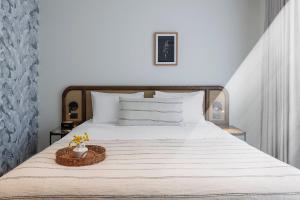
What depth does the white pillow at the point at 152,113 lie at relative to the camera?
310cm

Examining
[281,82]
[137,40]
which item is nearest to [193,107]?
[281,82]

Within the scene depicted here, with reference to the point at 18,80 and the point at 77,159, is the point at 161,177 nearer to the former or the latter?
the point at 77,159

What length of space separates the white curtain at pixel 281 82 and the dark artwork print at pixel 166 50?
110 centimetres

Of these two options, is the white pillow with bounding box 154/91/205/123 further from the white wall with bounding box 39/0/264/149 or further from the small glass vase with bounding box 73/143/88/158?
the small glass vase with bounding box 73/143/88/158

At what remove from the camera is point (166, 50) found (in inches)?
146

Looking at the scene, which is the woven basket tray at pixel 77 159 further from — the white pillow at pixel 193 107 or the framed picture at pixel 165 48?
the framed picture at pixel 165 48

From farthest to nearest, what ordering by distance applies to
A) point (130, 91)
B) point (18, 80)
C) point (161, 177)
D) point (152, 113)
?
point (130, 91) < point (18, 80) < point (152, 113) < point (161, 177)

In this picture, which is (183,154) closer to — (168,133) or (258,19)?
(168,133)

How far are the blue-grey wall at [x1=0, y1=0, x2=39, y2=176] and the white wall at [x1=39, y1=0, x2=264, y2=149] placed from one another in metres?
0.19

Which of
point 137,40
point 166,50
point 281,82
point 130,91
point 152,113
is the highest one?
point 137,40

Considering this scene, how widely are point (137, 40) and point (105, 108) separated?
980 millimetres

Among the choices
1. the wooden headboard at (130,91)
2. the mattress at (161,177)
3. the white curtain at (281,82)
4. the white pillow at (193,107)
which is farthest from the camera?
the wooden headboard at (130,91)

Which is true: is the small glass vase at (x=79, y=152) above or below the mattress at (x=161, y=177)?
above

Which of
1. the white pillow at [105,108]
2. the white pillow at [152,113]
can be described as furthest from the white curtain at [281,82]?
the white pillow at [105,108]
